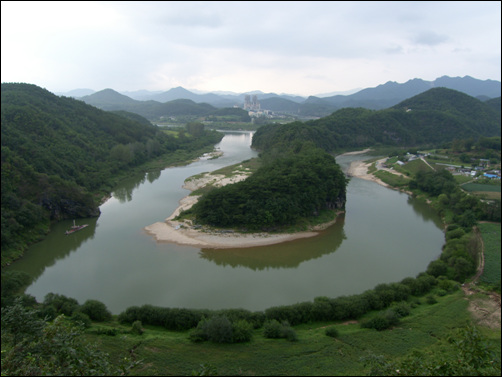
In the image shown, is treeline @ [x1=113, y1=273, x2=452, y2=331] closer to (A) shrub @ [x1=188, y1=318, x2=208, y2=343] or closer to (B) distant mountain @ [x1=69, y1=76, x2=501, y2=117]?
(A) shrub @ [x1=188, y1=318, x2=208, y2=343]

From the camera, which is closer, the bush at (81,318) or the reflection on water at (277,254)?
the bush at (81,318)

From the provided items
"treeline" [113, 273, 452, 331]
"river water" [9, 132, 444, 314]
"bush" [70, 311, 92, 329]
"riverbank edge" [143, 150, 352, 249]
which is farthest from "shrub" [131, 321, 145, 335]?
"riverbank edge" [143, 150, 352, 249]

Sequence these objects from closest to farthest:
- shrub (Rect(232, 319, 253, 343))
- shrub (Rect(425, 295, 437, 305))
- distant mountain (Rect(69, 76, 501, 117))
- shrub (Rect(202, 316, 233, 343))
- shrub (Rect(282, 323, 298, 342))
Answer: shrub (Rect(202, 316, 233, 343))
shrub (Rect(232, 319, 253, 343))
shrub (Rect(282, 323, 298, 342))
shrub (Rect(425, 295, 437, 305))
distant mountain (Rect(69, 76, 501, 117))

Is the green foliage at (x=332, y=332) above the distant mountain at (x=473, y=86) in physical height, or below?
below

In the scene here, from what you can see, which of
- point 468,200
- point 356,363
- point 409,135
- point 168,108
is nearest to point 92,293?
point 356,363

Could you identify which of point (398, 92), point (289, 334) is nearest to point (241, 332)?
point (289, 334)

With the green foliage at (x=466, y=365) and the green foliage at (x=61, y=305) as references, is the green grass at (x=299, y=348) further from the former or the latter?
the green foliage at (x=466, y=365)

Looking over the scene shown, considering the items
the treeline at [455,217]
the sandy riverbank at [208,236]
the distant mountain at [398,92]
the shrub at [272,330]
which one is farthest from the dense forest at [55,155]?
the distant mountain at [398,92]
